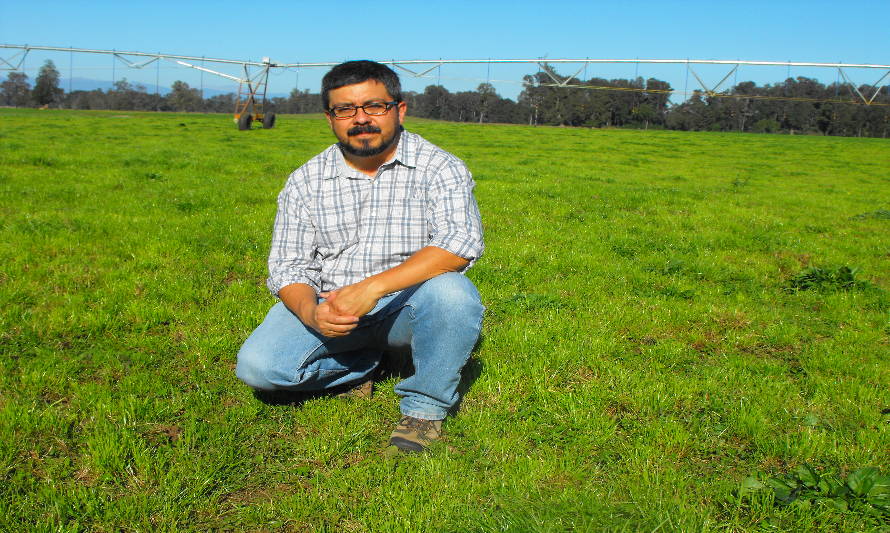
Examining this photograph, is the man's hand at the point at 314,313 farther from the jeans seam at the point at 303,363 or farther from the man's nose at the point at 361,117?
the man's nose at the point at 361,117

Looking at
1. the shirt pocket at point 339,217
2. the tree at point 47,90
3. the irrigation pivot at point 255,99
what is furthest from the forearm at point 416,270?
the tree at point 47,90

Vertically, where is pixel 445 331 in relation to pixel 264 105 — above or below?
below

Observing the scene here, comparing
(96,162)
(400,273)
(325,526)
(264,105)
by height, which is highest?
(264,105)

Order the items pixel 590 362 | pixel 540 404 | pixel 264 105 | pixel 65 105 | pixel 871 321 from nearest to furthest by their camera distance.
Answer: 1. pixel 540 404
2. pixel 590 362
3. pixel 871 321
4. pixel 264 105
5. pixel 65 105

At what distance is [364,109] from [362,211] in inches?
23.8

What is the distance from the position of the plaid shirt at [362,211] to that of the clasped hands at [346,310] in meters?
0.49

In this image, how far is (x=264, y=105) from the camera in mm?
32875

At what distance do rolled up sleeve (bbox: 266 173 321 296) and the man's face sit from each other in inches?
18.0

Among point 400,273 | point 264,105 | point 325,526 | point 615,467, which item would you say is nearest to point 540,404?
point 615,467

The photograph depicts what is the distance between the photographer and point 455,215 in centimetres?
357

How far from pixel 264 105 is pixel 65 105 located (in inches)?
1215

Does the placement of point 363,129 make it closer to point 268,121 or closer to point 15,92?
point 268,121

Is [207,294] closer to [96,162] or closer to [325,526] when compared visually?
[325,526]

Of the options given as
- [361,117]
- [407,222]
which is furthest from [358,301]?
[361,117]
